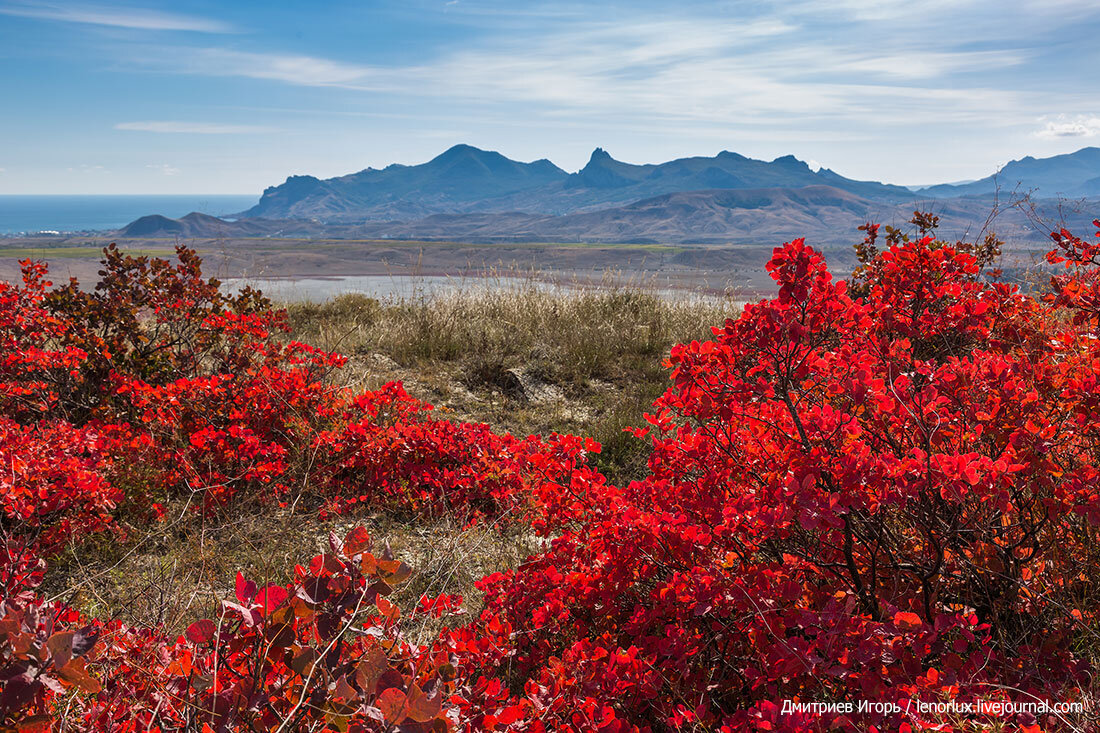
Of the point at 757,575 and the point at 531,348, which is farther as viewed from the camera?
the point at 531,348

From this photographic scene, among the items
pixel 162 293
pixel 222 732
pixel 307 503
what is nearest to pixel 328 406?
pixel 307 503

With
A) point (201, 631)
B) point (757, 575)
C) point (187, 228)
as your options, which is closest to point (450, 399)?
point (757, 575)

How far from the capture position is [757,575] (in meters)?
1.70

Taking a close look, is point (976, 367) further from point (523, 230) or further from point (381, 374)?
point (523, 230)

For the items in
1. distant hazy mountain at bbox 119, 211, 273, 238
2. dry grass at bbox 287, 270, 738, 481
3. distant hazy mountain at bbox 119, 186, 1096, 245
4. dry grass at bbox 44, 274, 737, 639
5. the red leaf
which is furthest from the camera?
distant hazy mountain at bbox 119, 186, 1096, 245

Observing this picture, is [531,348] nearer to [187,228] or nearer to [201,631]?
[201,631]

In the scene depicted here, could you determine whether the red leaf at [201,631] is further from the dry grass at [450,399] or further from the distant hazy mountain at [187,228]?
the distant hazy mountain at [187,228]

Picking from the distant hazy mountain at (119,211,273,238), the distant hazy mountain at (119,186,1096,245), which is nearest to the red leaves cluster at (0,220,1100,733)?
the distant hazy mountain at (119,186,1096,245)

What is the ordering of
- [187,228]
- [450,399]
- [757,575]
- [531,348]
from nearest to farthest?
[757,575], [450,399], [531,348], [187,228]

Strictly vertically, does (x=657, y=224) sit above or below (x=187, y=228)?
→ below

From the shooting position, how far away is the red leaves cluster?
1132 millimetres

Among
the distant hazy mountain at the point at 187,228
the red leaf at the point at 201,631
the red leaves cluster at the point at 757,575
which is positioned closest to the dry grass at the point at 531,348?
the red leaves cluster at the point at 757,575

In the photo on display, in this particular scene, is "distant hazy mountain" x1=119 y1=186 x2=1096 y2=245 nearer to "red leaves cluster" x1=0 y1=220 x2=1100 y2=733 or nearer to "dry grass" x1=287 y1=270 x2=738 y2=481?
"dry grass" x1=287 y1=270 x2=738 y2=481

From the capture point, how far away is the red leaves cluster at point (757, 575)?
44.6 inches
